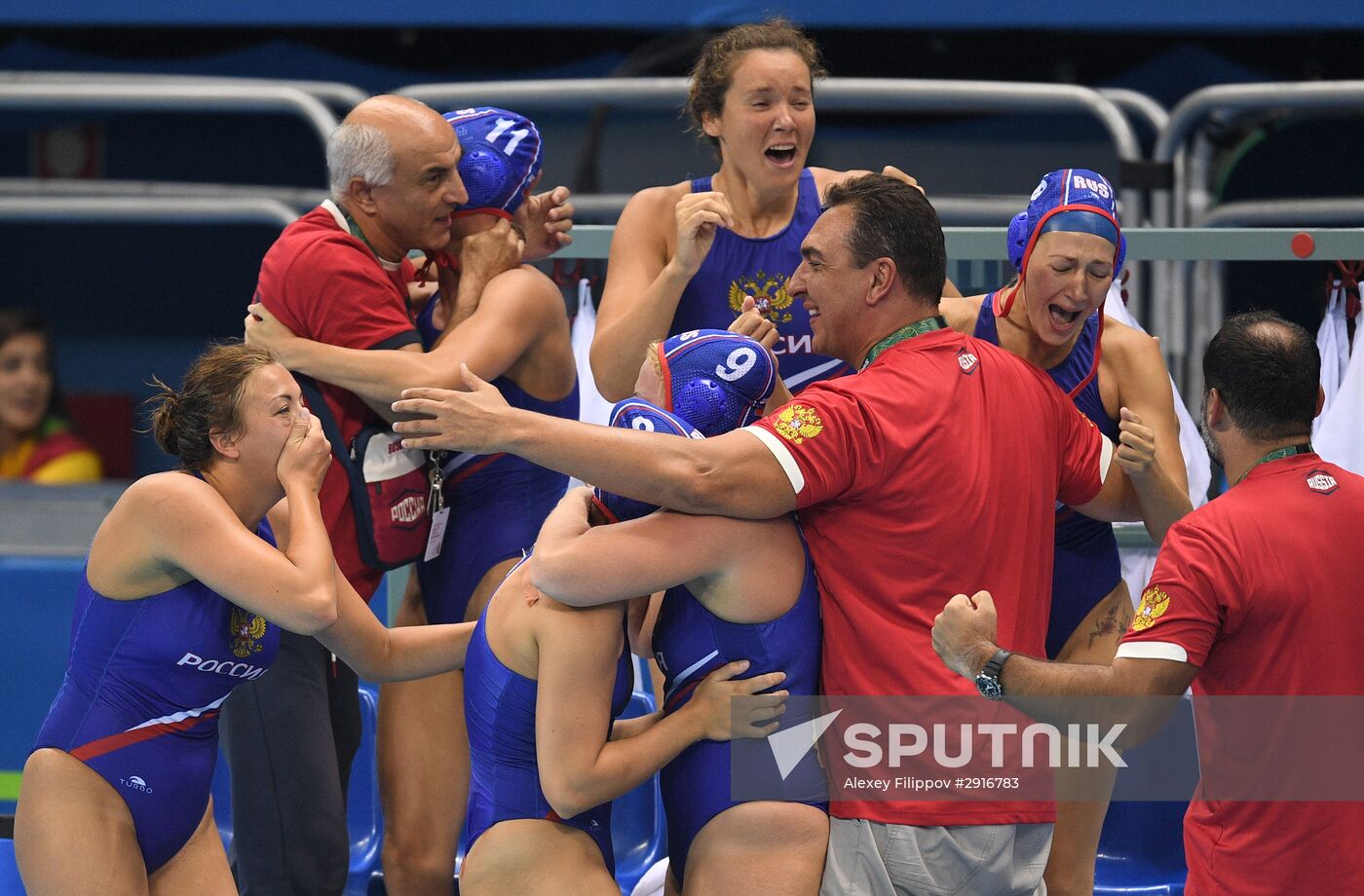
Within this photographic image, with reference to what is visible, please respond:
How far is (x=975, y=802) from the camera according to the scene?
8.49 feet

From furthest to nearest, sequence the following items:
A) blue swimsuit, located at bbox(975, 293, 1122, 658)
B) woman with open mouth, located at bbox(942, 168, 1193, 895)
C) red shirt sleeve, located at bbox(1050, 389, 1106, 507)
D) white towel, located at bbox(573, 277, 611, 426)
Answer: white towel, located at bbox(573, 277, 611, 426) < blue swimsuit, located at bbox(975, 293, 1122, 658) < woman with open mouth, located at bbox(942, 168, 1193, 895) < red shirt sleeve, located at bbox(1050, 389, 1106, 507)

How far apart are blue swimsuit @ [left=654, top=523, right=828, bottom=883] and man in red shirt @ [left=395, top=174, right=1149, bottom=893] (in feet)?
0.15

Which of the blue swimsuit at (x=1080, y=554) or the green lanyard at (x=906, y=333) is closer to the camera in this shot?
the green lanyard at (x=906, y=333)

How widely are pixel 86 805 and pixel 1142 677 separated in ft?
6.21

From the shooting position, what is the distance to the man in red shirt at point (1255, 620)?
8.16ft

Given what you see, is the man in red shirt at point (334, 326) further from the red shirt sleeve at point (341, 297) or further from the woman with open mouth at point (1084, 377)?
the woman with open mouth at point (1084, 377)

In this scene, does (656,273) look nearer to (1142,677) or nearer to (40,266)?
(1142,677)

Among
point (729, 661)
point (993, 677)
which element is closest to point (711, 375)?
point (729, 661)

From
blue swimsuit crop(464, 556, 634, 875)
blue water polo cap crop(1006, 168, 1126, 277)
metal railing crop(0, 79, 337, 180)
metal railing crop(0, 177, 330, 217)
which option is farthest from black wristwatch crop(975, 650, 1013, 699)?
metal railing crop(0, 177, 330, 217)

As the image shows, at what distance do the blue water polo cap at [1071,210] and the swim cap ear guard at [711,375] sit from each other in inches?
29.8

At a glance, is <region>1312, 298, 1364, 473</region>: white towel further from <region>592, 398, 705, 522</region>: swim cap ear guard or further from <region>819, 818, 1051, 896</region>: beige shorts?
<region>592, 398, 705, 522</region>: swim cap ear guard

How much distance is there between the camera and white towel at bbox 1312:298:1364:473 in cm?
383

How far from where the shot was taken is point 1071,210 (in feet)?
10.0

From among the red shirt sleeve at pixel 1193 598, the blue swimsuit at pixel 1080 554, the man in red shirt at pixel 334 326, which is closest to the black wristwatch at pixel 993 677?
the red shirt sleeve at pixel 1193 598
